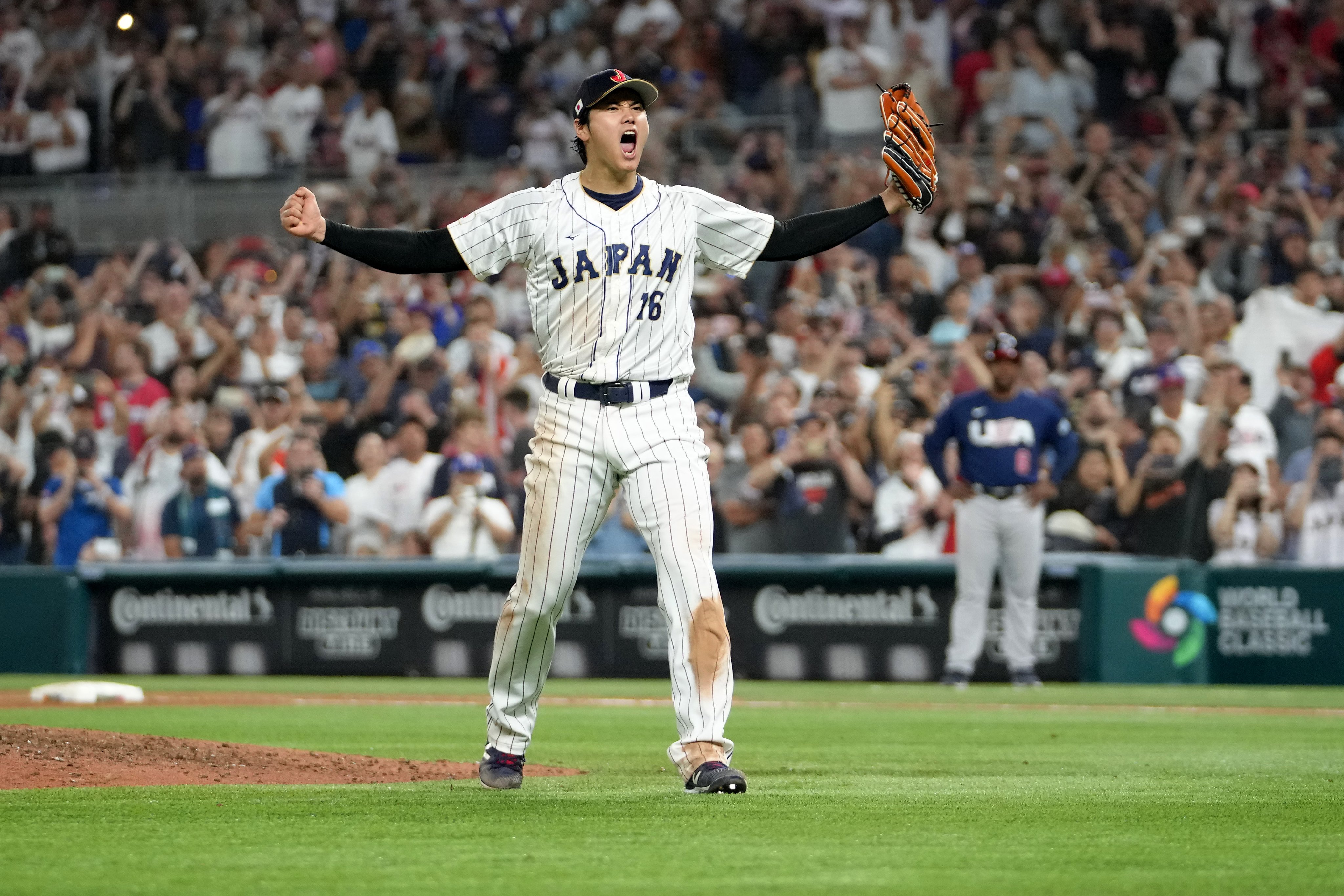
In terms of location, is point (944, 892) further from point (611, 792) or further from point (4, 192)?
point (4, 192)

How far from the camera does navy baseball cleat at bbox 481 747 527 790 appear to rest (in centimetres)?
624

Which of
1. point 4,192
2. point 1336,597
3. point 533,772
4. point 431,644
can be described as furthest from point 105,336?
point 533,772

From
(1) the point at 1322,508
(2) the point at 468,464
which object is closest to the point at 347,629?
(2) the point at 468,464

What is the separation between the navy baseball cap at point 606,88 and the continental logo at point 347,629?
9379 millimetres

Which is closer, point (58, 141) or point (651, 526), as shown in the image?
point (651, 526)

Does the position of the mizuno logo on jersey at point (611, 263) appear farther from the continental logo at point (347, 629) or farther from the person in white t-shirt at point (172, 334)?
the person in white t-shirt at point (172, 334)

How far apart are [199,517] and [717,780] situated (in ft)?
35.8

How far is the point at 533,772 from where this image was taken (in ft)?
23.2

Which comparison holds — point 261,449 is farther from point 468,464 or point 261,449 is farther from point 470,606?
point 470,606

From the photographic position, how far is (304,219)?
5957 millimetres

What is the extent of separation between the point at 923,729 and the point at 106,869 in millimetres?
5781

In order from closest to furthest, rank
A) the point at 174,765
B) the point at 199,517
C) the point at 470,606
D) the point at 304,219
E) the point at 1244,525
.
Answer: the point at 304,219 < the point at 174,765 < the point at 1244,525 < the point at 470,606 < the point at 199,517

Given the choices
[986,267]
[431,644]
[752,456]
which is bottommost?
[431,644]

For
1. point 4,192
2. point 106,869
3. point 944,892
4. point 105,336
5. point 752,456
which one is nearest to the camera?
point 944,892
